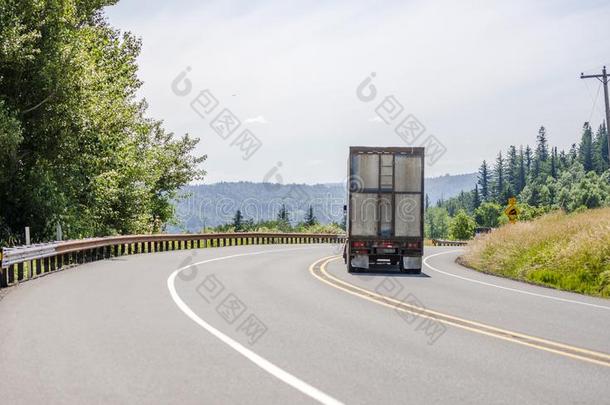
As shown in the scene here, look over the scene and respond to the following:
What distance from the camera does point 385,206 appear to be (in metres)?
20.8

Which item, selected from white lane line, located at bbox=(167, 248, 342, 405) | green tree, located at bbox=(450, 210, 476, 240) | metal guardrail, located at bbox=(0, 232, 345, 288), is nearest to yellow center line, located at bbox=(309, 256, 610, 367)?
white lane line, located at bbox=(167, 248, 342, 405)

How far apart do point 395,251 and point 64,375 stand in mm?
15242

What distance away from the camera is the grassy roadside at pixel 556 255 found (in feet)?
55.3

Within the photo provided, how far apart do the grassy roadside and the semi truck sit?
328 centimetres

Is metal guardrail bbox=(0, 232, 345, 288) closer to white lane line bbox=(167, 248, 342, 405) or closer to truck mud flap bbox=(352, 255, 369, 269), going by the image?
white lane line bbox=(167, 248, 342, 405)

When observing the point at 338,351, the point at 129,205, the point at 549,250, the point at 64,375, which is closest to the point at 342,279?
the point at 549,250

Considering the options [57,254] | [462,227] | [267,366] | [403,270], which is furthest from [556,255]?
[462,227]

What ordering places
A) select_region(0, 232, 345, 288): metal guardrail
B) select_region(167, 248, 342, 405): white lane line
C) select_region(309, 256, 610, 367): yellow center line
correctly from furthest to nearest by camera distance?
select_region(0, 232, 345, 288): metal guardrail, select_region(309, 256, 610, 367): yellow center line, select_region(167, 248, 342, 405): white lane line

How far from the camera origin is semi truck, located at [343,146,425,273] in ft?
67.4

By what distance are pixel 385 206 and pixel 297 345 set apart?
13.0m

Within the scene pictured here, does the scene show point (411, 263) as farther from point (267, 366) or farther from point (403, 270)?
point (267, 366)

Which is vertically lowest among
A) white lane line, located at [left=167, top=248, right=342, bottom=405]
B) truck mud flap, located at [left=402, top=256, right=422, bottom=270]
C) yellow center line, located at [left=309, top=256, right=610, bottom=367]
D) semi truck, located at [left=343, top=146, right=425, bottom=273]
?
yellow center line, located at [left=309, top=256, right=610, bottom=367]

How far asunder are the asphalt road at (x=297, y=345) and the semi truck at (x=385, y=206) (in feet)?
18.3

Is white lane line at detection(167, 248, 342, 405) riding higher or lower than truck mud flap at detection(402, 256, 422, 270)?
lower
